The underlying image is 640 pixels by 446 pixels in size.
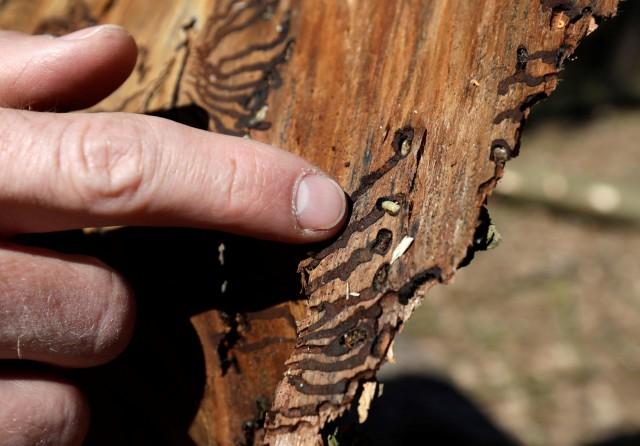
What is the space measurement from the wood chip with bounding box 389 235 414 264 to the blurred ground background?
1.65m

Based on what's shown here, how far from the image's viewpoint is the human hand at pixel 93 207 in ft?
3.67

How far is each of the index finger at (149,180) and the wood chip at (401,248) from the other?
0.37 feet

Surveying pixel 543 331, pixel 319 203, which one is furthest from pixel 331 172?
pixel 543 331

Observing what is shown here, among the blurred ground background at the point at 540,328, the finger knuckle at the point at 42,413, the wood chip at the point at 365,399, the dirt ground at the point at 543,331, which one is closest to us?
the wood chip at the point at 365,399

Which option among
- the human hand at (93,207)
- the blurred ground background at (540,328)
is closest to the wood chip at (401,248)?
the human hand at (93,207)

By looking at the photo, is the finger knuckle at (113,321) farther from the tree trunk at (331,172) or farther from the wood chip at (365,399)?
the wood chip at (365,399)

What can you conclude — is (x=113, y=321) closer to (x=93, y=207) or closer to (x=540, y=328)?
(x=93, y=207)

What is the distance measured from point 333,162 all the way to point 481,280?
374cm

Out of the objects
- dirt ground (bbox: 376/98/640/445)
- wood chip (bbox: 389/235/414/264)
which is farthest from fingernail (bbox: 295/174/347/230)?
dirt ground (bbox: 376/98/640/445)

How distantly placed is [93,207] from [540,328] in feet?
11.9

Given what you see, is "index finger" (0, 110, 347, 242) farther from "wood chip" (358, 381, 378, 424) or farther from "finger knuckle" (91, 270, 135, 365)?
"wood chip" (358, 381, 378, 424)

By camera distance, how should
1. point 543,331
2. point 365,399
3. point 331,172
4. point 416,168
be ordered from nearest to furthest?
1. point 365,399
2. point 416,168
3. point 331,172
4. point 543,331

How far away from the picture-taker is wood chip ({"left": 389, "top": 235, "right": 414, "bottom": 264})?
3.67 feet

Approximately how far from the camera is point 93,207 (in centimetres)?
113
